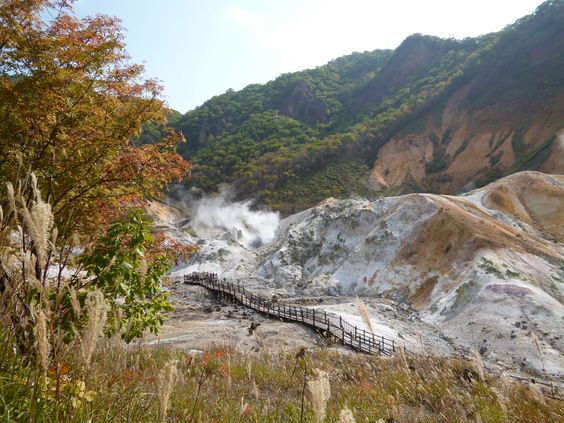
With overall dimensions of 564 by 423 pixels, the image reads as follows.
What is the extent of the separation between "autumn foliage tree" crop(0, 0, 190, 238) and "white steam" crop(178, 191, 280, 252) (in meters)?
63.7

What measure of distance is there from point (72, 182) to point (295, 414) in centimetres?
531

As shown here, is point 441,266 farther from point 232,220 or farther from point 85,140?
Result: point 232,220

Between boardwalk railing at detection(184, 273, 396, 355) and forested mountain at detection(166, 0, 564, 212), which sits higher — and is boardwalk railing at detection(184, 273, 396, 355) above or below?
below

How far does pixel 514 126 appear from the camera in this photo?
257 feet

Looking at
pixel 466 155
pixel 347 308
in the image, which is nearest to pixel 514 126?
pixel 466 155

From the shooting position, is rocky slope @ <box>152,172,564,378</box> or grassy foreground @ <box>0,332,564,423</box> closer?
grassy foreground @ <box>0,332,564,423</box>

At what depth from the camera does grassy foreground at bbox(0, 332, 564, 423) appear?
2443 mm

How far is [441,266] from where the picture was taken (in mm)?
36594

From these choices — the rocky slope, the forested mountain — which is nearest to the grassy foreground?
the rocky slope

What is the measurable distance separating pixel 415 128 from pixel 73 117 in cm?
9767

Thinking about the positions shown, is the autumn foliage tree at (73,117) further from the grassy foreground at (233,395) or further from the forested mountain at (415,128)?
the forested mountain at (415,128)

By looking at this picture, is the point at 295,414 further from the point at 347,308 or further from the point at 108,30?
the point at 347,308

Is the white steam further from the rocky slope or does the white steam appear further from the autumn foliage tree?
the autumn foliage tree

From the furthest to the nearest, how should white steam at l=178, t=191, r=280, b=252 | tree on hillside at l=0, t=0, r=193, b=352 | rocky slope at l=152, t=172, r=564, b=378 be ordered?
white steam at l=178, t=191, r=280, b=252, rocky slope at l=152, t=172, r=564, b=378, tree on hillside at l=0, t=0, r=193, b=352
